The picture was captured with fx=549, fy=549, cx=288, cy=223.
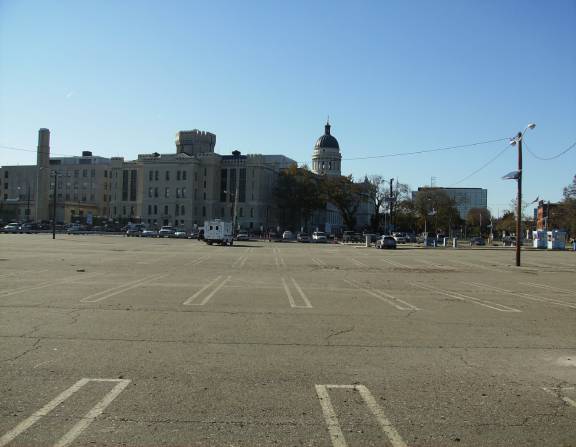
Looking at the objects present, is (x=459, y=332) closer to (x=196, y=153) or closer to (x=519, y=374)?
(x=519, y=374)

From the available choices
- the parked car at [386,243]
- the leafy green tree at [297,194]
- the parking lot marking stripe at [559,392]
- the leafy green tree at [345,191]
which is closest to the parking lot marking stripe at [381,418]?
the parking lot marking stripe at [559,392]

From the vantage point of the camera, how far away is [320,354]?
26.1 ft

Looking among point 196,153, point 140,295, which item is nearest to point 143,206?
point 196,153

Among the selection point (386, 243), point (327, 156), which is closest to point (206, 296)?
point (386, 243)

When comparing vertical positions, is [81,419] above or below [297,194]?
below

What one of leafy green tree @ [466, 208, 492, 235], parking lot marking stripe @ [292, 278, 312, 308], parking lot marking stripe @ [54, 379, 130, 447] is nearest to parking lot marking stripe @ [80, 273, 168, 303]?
parking lot marking stripe @ [292, 278, 312, 308]

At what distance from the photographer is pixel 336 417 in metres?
5.30

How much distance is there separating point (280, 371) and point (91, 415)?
2474 millimetres

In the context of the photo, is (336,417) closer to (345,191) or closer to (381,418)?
(381,418)

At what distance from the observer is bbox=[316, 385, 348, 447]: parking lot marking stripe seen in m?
4.77

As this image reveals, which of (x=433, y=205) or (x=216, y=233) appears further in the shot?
(x=433, y=205)

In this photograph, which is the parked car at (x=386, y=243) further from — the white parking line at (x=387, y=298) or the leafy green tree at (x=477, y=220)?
the leafy green tree at (x=477, y=220)

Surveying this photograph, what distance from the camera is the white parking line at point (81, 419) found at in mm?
4730

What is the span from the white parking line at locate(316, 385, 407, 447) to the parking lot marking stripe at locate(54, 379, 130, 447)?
7.15ft
